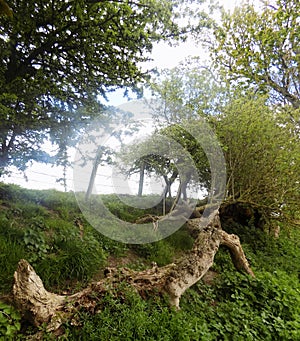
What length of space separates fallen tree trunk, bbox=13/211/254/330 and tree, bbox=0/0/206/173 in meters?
2.03

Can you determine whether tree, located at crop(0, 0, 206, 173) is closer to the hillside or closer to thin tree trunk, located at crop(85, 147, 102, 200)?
thin tree trunk, located at crop(85, 147, 102, 200)

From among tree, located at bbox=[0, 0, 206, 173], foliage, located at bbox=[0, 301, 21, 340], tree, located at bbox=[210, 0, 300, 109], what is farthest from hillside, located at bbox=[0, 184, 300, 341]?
tree, located at bbox=[210, 0, 300, 109]

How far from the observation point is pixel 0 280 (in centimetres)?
250

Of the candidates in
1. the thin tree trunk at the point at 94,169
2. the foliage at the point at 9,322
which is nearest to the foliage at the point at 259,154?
the thin tree trunk at the point at 94,169

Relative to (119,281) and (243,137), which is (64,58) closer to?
(119,281)

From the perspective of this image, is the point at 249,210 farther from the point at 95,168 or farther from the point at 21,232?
the point at 21,232

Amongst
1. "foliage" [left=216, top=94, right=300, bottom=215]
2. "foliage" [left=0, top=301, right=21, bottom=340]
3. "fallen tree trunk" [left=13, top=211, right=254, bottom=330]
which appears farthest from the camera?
"foliage" [left=216, top=94, right=300, bottom=215]

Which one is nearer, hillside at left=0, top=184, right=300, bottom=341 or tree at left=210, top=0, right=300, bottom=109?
hillside at left=0, top=184, right=300, bottom=341

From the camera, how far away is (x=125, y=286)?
104 inches

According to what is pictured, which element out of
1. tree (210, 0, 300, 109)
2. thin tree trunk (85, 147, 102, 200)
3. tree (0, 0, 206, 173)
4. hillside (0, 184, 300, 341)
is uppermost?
tree (210, 0, 300, 109)

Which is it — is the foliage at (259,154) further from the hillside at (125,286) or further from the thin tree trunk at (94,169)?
the thin tree trunk at (94,169)

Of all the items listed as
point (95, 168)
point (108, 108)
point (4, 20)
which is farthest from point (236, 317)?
point (4, 20)

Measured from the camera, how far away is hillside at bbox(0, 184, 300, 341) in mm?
2160

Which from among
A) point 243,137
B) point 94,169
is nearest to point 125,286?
point 94,169
